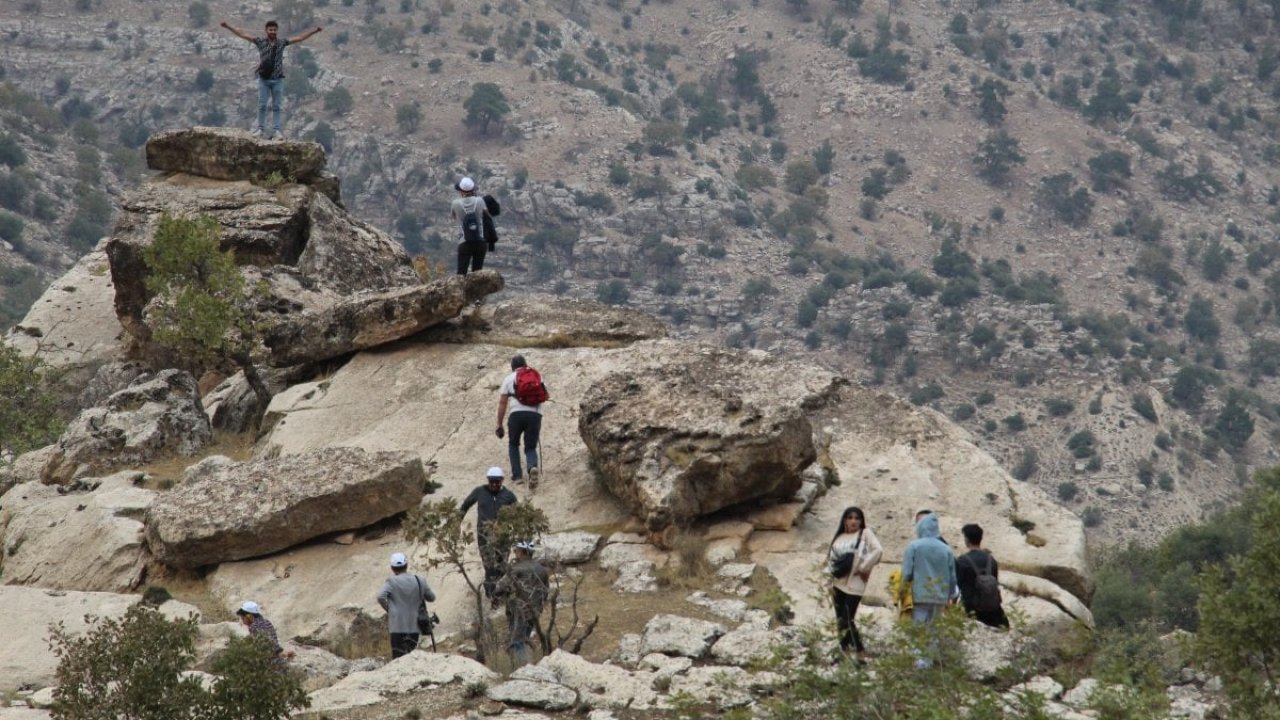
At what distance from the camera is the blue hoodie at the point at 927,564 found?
15602 millimetres

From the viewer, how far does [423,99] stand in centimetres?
13900

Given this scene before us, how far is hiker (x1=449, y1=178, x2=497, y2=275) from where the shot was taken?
26297 millimetres

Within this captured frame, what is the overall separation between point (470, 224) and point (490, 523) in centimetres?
956

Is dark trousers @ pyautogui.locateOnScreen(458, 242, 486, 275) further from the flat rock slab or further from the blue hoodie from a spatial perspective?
the blue hoodie

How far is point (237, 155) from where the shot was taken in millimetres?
31219

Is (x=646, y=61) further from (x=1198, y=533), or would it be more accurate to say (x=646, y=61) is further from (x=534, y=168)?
(x=1198, y=533)

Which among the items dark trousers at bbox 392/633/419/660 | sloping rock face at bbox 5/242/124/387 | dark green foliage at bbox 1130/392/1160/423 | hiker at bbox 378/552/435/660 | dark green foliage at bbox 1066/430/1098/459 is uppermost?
hiker at bbox 378/552/435/660

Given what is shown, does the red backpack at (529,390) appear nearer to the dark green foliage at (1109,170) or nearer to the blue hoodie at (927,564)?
the blue hoodie at (927,564)

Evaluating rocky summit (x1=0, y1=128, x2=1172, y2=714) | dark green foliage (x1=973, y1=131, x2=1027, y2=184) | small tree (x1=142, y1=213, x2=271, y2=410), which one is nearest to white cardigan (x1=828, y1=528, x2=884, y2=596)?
rocky summit (x1=0, y1=128, x2=1172, y2=714)

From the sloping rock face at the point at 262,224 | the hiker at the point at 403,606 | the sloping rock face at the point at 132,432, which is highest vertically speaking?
the hiker at the point at 403,606

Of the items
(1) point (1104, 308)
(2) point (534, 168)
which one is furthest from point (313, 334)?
(2) point (534, 168)

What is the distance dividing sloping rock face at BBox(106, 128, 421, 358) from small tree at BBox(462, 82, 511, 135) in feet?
340

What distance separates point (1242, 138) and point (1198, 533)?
9859cm

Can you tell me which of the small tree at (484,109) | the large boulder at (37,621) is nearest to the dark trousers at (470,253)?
the large boulder at (37,621)
